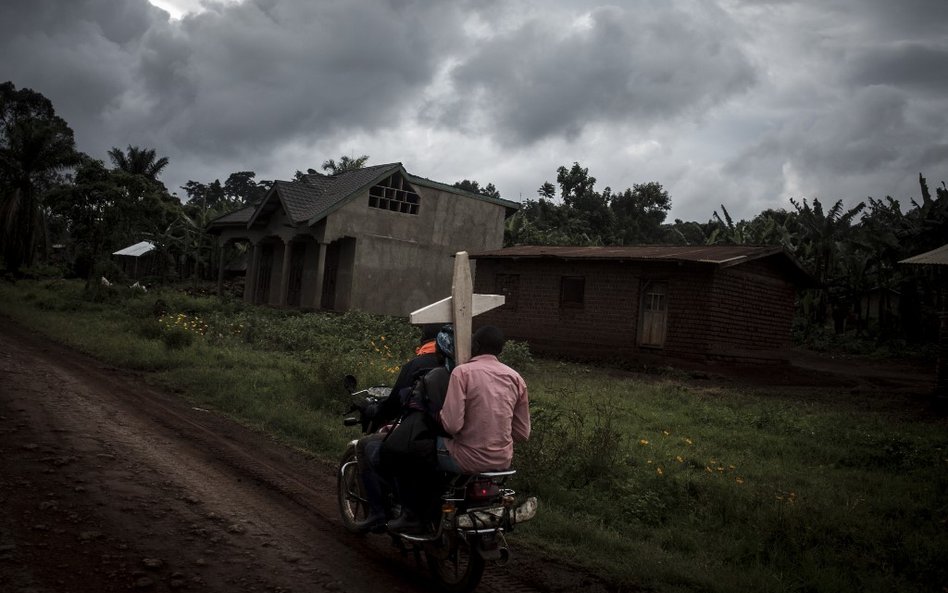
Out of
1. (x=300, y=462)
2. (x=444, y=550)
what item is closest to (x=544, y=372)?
(x=300, y=462)

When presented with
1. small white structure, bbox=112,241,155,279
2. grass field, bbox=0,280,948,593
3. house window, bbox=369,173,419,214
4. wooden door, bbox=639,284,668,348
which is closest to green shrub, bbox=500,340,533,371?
grass field, bbox=0,280,948,593

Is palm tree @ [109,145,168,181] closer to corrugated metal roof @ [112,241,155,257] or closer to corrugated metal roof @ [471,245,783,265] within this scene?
corrugated metal roof @ [112,241,155,257]

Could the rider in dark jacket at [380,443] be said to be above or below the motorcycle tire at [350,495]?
above

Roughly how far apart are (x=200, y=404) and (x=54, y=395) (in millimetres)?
1896

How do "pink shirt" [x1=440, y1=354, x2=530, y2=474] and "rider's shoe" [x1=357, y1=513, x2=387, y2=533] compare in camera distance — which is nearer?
"pink shirt" [x1=440, y1=354, x2=530, y2=474]

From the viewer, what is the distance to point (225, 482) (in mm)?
6344

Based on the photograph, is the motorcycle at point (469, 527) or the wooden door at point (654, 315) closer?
the motorcycle at point (469, 527)

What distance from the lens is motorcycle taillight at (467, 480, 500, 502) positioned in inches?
167

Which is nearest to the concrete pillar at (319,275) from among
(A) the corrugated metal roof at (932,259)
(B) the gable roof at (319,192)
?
(B) the gable roof at (319,192)

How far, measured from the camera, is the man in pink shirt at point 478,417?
4227 mm

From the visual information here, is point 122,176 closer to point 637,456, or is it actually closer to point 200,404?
point 200,404

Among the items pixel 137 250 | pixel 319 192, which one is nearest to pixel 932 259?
pixel 319 192

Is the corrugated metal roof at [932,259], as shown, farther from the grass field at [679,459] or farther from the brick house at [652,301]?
the brick house at [652,301]

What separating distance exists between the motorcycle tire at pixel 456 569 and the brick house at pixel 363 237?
2234 centimetres
